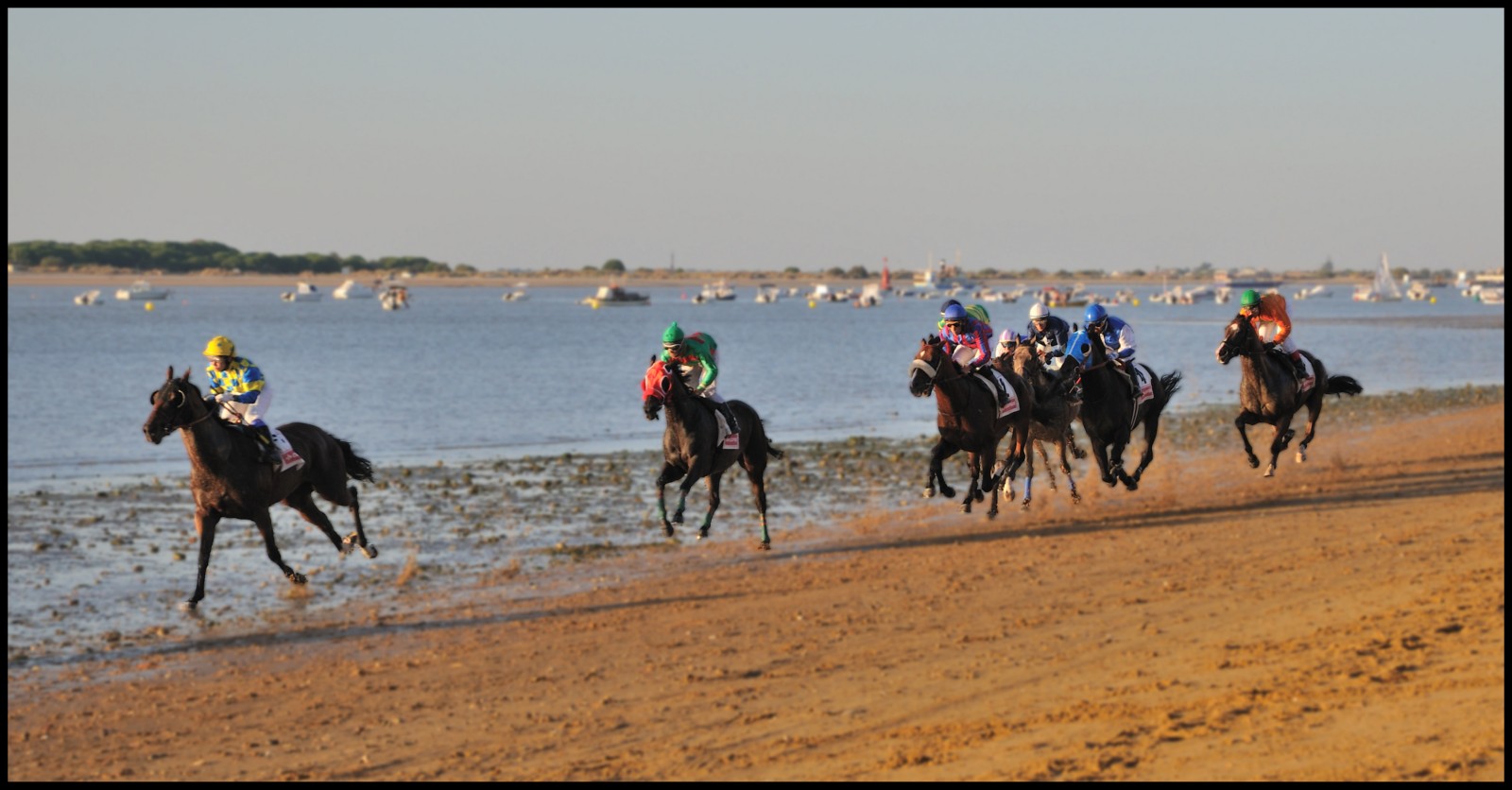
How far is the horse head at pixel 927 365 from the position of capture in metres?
11.6

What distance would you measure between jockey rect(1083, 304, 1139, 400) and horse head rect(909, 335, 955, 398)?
1999 millimetres

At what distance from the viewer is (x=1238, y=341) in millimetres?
13602

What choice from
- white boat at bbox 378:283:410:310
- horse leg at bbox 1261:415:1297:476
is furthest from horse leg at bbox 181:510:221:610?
white boat at bbox 378:283:410:310

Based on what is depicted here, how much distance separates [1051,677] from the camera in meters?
85.1

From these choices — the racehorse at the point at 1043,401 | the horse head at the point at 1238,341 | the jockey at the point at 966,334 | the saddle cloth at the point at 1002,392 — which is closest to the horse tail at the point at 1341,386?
the horse head at the point at 1238,341

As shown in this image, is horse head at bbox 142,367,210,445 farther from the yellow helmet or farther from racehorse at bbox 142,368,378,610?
the yellow helmet

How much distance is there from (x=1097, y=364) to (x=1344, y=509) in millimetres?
111940

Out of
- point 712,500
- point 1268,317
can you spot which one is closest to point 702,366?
point 712,500

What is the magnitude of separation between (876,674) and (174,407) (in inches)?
3066

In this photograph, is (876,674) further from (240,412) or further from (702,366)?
(240,412)

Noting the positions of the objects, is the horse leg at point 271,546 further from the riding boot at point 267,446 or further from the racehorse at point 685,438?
the racehorse at point 685,438

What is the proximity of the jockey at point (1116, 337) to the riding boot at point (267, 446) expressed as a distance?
7.49 meters

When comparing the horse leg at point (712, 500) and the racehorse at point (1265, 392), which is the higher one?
the racehorse at point (1265, 392)

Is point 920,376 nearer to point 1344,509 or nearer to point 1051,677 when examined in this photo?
point 1051,677
